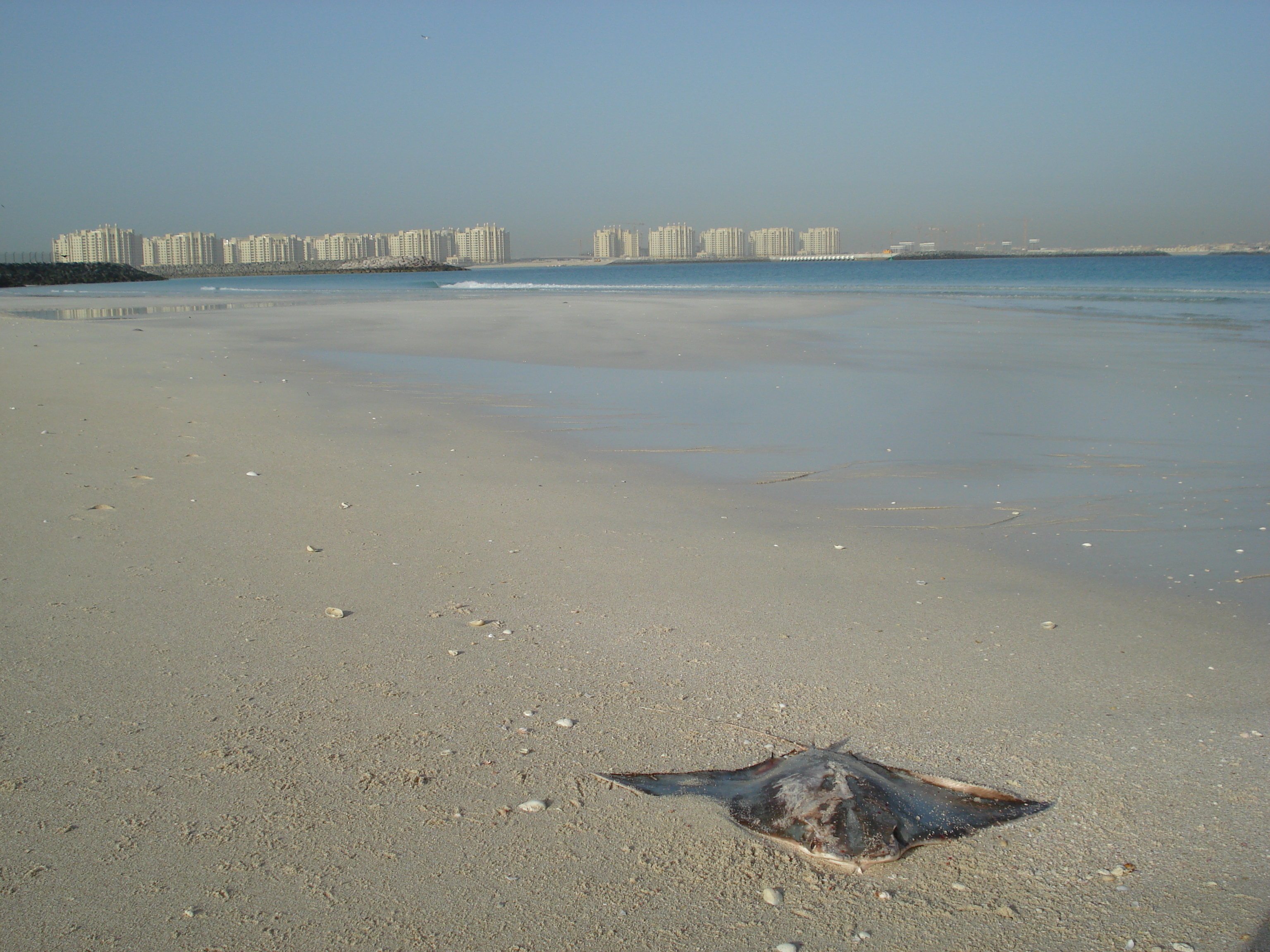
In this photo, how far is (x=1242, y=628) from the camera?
12.7 feet

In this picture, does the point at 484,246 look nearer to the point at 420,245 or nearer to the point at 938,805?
the point at 420,245

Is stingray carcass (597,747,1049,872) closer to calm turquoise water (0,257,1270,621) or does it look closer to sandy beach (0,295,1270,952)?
sandy beach (0,295,1270,952)

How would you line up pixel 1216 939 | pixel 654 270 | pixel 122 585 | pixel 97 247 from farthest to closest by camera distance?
pixel 97 247 → pixel 654 270 → pixel 122 585 → pixel 1216 939

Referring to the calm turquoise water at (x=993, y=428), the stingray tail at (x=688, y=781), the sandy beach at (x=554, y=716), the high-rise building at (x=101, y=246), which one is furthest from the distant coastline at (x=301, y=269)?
the stingray tail at (x=688, y=781)

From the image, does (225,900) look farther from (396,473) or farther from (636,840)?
(396,473)

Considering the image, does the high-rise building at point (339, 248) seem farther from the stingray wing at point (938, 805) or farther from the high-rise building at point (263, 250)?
the stingray wing at point (938, 805)

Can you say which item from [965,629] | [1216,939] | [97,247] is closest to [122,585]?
[965,629]

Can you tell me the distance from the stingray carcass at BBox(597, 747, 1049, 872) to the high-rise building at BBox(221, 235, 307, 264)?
608ft

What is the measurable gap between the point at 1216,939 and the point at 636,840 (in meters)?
1.36

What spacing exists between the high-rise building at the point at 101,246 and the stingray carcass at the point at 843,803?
546 ft

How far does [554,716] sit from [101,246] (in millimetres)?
172694

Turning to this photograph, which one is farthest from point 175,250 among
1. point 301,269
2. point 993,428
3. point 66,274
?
point 993,428

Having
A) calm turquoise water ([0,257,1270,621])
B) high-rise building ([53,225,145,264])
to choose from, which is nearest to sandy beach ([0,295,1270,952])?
calm turquoise water ([0,257,1270,621])

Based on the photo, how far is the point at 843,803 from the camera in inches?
96.8
